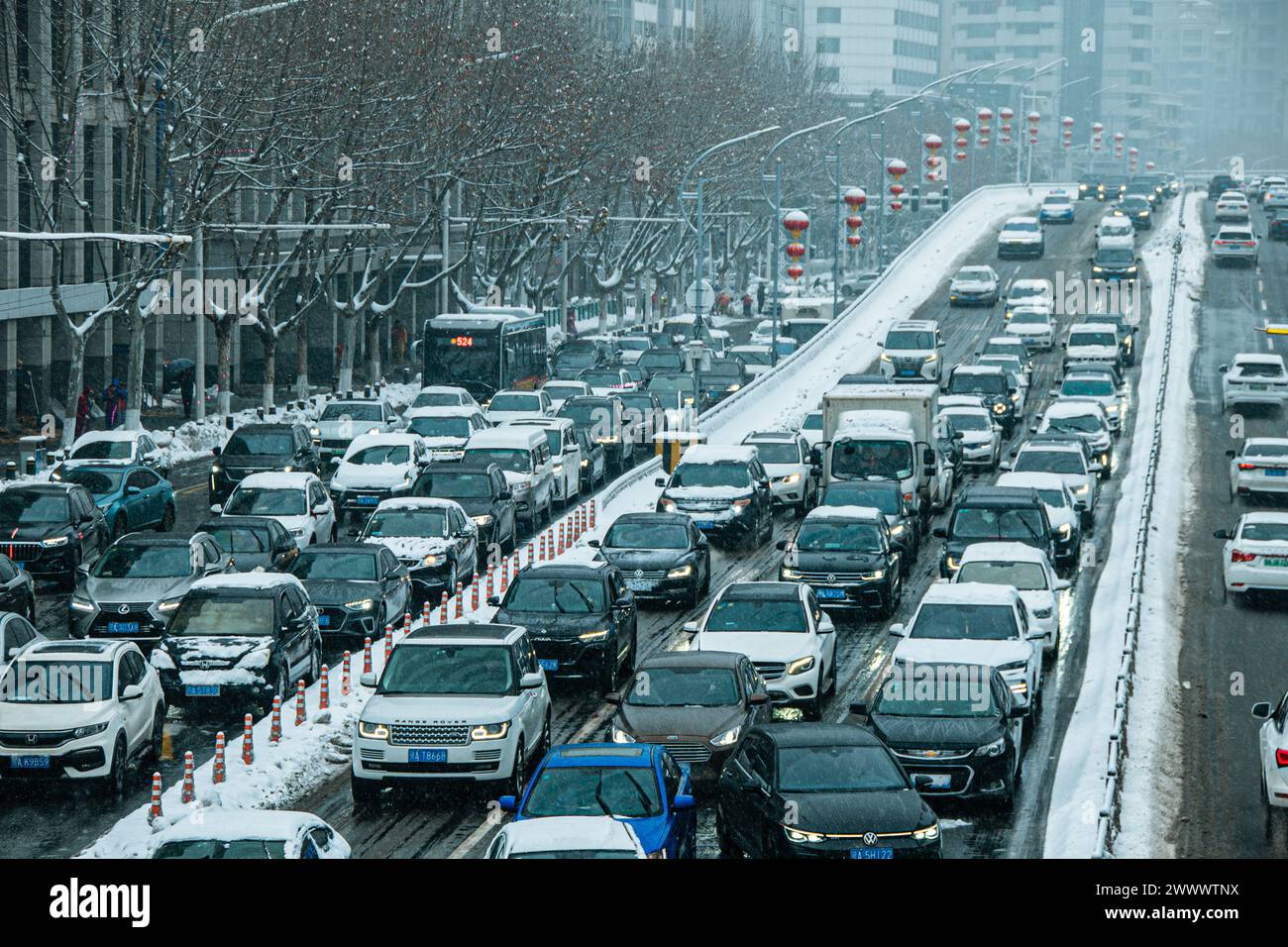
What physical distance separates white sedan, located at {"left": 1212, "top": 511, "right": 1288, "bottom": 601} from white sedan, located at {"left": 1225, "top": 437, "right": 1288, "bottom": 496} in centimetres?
885

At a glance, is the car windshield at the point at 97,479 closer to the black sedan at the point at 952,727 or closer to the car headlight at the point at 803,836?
the black sedan at the point at 952,727

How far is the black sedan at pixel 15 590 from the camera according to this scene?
27.5 metres

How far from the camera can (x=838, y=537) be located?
101ft

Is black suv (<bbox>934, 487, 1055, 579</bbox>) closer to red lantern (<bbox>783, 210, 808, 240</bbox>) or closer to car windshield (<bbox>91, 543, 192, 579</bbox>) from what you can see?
car windshield (<bbox>91, 543, 192, 579</bbox>)

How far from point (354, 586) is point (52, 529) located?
6.73 metres

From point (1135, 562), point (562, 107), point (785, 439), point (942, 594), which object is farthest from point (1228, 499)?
point (562, 107)

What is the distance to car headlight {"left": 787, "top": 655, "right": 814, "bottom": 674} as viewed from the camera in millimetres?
23594

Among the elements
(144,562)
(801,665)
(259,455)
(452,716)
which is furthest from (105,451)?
(452,716)

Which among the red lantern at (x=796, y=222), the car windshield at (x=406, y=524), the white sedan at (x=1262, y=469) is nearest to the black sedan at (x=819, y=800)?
the car windshield at (x=406, y=524)

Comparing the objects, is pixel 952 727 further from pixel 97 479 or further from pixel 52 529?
pixel 97 479

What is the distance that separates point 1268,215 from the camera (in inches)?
3912

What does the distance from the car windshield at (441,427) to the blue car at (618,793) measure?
27437 mm

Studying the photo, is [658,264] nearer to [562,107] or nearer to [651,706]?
[562,107]
